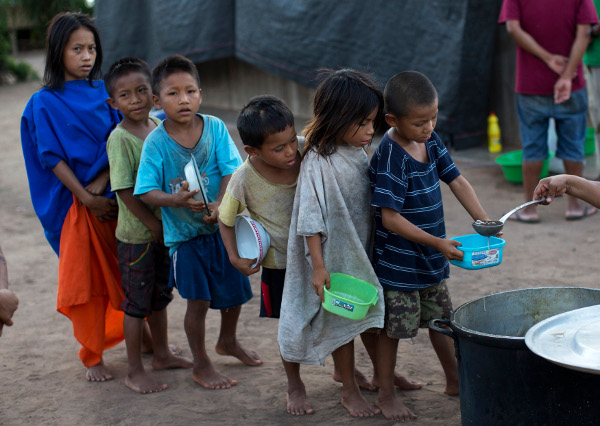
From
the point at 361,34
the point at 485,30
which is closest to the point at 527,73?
the point at 485,30

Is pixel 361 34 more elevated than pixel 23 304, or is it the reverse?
pixel 361 34

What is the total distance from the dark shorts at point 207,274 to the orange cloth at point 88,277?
0.41m

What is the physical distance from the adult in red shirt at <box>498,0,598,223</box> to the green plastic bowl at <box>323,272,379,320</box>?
2975 millimetres

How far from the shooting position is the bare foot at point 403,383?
3.29m

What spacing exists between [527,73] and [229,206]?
3380 millimetres

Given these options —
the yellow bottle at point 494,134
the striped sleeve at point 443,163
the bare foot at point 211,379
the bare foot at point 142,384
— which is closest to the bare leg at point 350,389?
the bare foot at point 211,379

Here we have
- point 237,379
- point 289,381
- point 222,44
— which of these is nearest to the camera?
point 289,381

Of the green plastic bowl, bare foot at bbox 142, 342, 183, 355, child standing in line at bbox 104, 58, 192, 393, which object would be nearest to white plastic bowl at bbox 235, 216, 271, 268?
the green plastic bowl

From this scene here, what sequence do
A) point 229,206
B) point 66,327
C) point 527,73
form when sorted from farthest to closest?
point 527,73 → point 66,327 → point 229,206

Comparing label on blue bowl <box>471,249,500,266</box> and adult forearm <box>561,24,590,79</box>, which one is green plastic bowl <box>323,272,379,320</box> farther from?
adult forearm <box>561,24,590,79</box>

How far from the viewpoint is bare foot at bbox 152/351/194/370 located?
3.74 meters

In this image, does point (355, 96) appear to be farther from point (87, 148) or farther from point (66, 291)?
point (66, 291)

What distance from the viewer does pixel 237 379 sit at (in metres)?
3.56

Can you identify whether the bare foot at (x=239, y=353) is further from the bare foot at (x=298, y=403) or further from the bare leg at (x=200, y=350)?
the bare foot at (x=298, y=403)
